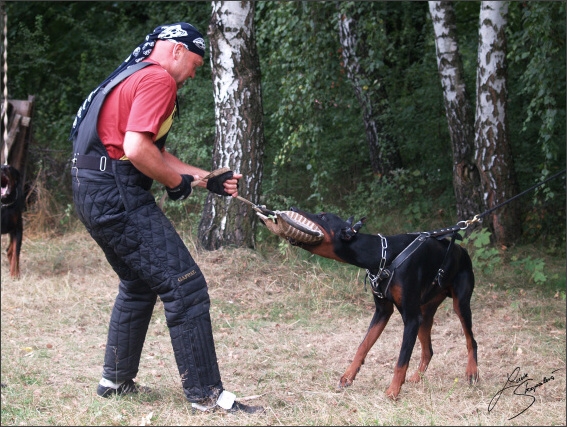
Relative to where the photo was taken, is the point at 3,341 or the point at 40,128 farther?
the point at 40,128

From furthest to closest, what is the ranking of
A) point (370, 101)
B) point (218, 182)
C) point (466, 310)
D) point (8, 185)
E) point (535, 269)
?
1. point (370, 101)
2. point (8, 185)
3. point (535, 269)
4. point (466, 310)
5. point (218, 182)

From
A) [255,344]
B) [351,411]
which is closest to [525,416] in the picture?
[351,411]

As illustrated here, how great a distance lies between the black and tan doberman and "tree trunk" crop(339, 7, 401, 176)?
5.87 meters

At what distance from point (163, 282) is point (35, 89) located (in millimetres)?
12473

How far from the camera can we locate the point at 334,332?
684 cm

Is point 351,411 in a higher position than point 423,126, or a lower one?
lower

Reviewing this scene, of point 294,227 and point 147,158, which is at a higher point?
point 147,158

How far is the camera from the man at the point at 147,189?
4035 mm

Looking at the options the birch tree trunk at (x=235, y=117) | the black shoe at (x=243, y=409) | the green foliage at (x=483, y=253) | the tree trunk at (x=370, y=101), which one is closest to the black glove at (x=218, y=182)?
the black shoe at (x=243, y=409)

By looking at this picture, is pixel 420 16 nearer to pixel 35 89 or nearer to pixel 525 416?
pixel 35 89

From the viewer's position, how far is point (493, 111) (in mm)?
9344

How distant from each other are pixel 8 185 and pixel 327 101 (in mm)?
4217

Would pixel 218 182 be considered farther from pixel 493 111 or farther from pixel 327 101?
pixel 493 111

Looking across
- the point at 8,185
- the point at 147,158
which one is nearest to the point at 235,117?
the point at 8,185
